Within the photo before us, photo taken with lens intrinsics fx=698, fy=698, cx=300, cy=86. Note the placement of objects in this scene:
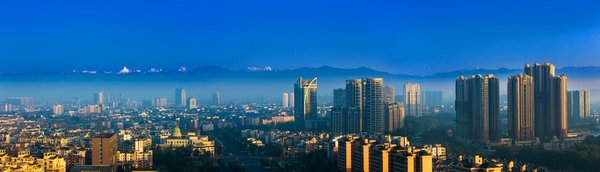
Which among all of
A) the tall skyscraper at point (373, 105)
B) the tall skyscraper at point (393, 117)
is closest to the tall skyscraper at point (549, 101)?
the tall skyscraper at point (393, 117)

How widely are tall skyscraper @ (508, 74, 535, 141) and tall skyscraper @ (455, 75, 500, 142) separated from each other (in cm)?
30

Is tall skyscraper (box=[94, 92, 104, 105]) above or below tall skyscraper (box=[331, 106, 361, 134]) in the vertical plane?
above

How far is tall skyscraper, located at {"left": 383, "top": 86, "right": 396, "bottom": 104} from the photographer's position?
1814 centimetres

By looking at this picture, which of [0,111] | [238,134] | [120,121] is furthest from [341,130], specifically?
[0,111]

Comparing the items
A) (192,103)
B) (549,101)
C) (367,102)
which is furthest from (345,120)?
(192,103)

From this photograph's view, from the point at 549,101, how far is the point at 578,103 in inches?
53.0

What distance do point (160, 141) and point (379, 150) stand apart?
6.99 meters

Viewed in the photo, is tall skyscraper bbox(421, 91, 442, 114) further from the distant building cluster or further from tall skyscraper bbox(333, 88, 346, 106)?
the distant building cluster

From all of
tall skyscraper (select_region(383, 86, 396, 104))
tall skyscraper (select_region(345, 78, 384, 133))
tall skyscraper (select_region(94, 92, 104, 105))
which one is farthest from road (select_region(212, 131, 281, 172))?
tall skyscraper (select_region(94, 92, 104, 105))

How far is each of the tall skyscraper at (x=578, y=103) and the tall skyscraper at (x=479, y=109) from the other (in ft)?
5.61

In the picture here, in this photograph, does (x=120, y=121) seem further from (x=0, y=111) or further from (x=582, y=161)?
(x=582, y=161)

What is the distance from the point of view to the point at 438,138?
560 inches

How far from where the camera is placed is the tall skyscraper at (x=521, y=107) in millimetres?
14594

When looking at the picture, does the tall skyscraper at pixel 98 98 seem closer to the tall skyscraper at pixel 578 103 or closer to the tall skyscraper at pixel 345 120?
the tall skyscraper at pixel 345 120
